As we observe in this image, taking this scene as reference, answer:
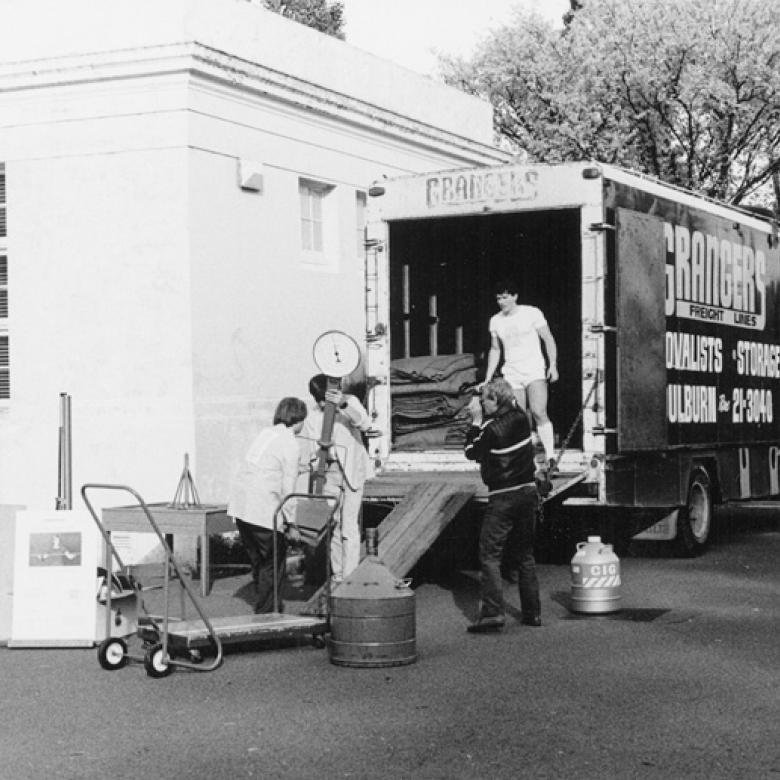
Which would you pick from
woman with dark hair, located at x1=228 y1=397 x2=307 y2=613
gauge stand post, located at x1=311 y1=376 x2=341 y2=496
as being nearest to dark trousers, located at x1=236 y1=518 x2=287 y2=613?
woman with dark hair, located at x1=228 y1=397 x2=307 y2=613

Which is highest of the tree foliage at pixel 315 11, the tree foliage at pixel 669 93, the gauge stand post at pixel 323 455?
the tree foliage at pixel 315 11

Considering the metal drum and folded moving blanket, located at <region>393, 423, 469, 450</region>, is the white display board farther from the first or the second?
folded moving blanket, located at <region>393, 423, 469, 450</region>

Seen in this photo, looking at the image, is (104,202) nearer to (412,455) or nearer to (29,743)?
(412,455)

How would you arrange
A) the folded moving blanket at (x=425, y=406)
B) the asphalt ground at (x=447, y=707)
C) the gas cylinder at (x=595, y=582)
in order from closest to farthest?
1. the asphalt ground at (x=447, y=707)
2. the gas cylinder at (x=595, y=582)
3. the folded moving blanket at (x=425, y=406)

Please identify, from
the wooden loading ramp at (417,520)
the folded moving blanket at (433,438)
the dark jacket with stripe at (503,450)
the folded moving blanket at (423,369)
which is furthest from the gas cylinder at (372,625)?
the folded moving blanket at (423,369)

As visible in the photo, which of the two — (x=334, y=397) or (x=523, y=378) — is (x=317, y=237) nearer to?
(x=523, y=378)

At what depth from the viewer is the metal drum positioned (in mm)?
9773

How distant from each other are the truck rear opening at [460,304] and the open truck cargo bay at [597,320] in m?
0.02

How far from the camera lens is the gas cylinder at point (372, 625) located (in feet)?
32.1

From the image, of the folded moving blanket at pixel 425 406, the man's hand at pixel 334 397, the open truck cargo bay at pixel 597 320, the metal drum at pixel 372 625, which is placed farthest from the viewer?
the folded moving blanket at pixel 425 406

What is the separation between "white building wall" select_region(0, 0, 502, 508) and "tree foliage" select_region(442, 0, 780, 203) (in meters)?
20.5

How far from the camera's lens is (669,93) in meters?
36.5

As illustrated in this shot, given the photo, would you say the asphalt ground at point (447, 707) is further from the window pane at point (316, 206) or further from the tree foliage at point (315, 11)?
the tree foliage at point (315, 11)

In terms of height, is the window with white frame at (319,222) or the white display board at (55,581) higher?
the window with white frame at (319,222)
